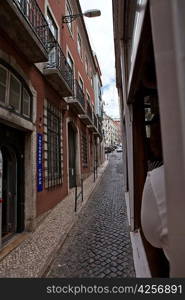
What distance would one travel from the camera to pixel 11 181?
3.96 metres

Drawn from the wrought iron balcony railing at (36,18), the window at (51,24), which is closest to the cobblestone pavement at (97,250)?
the wrought iron balcony railing at (36,18)

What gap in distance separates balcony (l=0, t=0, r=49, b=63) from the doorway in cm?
195

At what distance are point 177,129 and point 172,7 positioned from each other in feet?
1.70

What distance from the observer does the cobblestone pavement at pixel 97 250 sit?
249 cm

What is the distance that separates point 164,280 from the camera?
110 cm

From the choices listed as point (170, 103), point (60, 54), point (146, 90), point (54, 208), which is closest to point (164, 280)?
point (170, 103)

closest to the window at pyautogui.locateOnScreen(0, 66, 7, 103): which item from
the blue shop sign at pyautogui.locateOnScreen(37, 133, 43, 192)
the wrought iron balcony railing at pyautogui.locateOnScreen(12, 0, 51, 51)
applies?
the wrought iron balcony railing at pyautogui.locateOnScreen(12, 0, 51, 51)

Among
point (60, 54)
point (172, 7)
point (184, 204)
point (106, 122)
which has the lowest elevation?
point (184, 204)

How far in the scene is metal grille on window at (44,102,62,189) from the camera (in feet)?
17.8

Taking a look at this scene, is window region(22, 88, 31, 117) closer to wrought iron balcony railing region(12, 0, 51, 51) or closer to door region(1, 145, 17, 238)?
door region(1, 145, 17, 238)

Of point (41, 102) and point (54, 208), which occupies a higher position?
point (41, 102)

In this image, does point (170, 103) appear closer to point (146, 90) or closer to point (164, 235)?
point (164, 235)

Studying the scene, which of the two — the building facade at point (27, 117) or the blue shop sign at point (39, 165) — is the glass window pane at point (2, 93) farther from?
the blue shop sign at point (39, 165)

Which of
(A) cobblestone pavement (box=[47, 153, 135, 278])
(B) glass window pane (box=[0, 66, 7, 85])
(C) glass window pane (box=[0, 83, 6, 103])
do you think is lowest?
(A) cobblestone pavement (box=[47, 153, 135, 278])
